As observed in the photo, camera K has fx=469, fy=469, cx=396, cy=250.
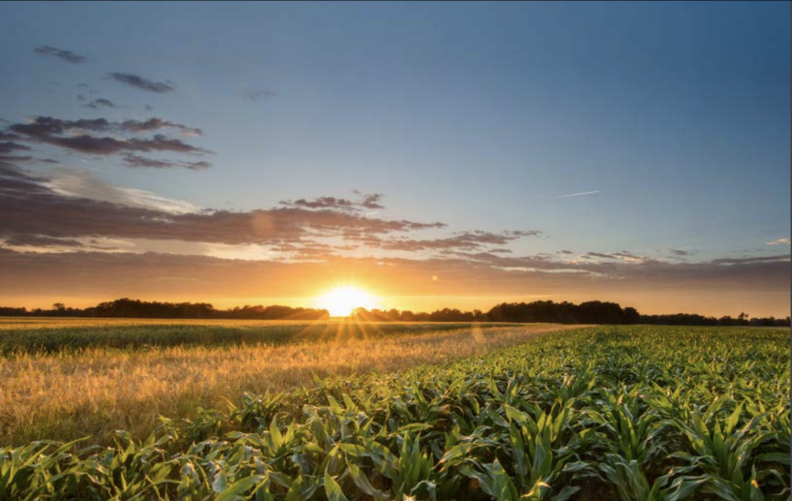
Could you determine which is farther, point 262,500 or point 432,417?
point 432,417

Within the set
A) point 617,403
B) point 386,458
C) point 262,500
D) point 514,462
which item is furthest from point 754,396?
point 262,500

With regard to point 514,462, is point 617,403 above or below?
above

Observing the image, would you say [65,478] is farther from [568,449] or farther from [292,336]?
[292,336]

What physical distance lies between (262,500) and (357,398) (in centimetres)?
321

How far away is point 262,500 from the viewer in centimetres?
353

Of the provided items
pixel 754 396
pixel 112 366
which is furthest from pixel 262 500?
pixel 112 366

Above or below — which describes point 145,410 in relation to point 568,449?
below

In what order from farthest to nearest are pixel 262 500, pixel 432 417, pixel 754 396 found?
pixel 754 396 < pixel 432 417 < pixel 262 500

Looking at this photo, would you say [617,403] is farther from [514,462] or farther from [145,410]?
[145,410]

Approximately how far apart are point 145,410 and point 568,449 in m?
7.19

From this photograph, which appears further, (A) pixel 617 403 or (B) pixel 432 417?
(B) pixel 432 417

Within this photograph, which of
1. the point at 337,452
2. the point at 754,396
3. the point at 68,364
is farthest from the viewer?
the point at 68,364

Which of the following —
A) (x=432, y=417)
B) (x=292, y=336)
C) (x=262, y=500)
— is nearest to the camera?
(x=262, y=500)

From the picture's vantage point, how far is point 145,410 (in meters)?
8.06
